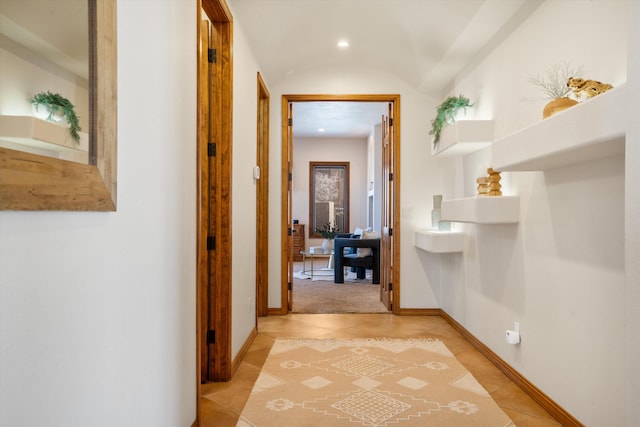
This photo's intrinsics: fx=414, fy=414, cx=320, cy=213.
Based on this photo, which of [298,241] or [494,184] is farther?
[298,241]

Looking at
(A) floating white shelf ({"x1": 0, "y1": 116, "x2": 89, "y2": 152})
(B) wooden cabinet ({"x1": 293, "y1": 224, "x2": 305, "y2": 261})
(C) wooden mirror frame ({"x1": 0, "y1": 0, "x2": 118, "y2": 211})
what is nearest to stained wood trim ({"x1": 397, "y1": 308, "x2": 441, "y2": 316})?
(C) wooden mirror frame ({"x1": 0, "y1": 0, "x2": 118, "y2": 211})

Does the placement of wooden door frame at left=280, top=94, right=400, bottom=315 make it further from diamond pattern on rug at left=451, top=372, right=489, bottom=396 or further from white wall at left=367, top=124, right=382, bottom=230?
white wall at left=367, top=124, right=382, bottom=230

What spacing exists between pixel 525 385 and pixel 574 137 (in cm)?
165

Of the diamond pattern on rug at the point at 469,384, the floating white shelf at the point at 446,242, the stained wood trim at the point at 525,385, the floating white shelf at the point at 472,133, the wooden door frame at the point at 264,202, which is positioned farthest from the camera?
the wooden door frame at the point at 264,202

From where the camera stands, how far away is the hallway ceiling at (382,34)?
9.89ft

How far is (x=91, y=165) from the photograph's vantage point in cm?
108

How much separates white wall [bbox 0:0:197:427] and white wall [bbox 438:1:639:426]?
156 cm

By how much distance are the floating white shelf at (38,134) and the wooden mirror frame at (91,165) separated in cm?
3

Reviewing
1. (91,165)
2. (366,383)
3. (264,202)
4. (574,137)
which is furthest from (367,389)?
(264,202)

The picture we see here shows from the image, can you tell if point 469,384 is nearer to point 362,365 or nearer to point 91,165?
point 362,365

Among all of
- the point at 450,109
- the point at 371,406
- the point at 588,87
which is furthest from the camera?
the point at 450,109

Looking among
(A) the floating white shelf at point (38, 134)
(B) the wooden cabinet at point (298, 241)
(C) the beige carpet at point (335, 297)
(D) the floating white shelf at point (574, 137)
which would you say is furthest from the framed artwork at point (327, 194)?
(A) the floating white shelf at point (38, 134)

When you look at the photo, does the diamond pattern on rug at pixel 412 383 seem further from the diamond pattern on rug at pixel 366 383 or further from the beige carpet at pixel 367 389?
the diamond pattern on rug at pixel 366 383

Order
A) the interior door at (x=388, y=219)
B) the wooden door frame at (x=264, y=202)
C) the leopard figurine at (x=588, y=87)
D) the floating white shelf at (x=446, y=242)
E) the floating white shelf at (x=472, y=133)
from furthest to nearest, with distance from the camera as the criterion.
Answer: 1. the interior door at (x=388, y=219)
2. the wooden door frame at (x=264, y=202)
3. the floating white shelf at (x=446, y=242)
4. the floating white shelf at (x=472, y=133)
5. the leopard figurine at (x=588, y=87)
